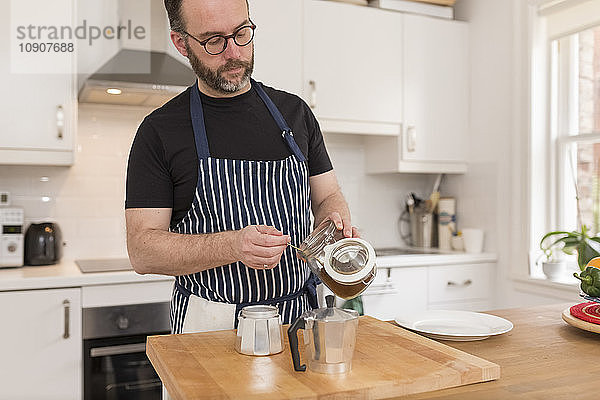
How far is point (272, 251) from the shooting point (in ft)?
4.35

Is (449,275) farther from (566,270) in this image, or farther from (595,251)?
(595,251)

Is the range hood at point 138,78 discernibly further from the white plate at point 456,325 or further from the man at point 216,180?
the white plate at point 456,325

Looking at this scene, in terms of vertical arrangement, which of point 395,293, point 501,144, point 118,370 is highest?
point 501,144

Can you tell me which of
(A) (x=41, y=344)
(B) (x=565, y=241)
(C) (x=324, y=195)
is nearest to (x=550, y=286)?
(B) (x=565, y=241)

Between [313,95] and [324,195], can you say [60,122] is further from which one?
[324,195]

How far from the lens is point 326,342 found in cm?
113

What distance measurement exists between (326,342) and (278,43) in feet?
7.51

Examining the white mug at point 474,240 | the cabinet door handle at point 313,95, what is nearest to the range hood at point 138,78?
the cabinet door handle at point 313,95

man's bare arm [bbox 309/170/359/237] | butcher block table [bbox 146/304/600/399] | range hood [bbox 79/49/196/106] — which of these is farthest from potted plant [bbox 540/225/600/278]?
range hood [bbox 79/49/196/106]

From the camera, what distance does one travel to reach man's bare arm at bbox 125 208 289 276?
1329 mm

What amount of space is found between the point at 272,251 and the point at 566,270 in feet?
7.51

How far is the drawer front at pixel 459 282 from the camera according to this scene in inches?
130

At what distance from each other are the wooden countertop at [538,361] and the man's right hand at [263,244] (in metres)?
0.41

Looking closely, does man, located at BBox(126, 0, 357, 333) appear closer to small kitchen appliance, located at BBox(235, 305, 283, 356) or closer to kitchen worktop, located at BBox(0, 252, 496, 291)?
small kitchen appliance, located at BBox(235, 305, 283, 356)
